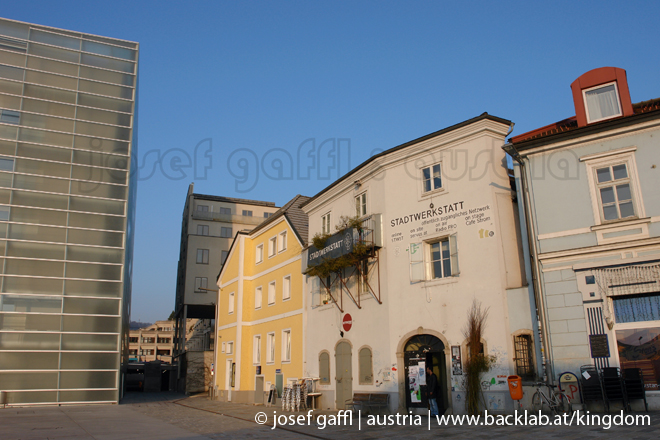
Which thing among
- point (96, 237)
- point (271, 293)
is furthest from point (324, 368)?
point (96, 237)

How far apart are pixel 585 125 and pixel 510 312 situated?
591cm

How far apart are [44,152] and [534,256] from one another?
28.7 metres

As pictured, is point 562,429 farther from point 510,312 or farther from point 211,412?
point 211,412

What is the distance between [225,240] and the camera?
59000 mm

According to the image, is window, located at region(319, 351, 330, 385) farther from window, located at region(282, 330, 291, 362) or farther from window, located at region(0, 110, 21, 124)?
window, located at region(0, 110, 21, 124)

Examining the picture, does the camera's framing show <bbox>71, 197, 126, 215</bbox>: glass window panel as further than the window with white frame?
Yes

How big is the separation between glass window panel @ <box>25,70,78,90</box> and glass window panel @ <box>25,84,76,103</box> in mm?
349

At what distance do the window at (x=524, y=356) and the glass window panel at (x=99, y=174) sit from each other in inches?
1024

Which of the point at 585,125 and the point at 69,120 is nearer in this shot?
the point at 585,125

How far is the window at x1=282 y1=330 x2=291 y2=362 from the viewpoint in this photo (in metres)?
27.3

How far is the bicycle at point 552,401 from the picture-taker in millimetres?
13828

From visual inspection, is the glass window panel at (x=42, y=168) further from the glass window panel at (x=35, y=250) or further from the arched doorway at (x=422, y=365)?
the arched doorway at (x=422, y=365)

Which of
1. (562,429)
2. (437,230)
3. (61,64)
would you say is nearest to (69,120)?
(61,64)

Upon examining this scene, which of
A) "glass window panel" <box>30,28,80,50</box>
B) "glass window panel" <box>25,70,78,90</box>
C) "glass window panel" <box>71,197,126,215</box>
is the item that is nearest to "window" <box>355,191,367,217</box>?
"glass window panel" <box>71,197,126,215</box>
